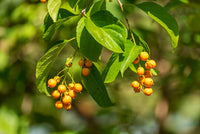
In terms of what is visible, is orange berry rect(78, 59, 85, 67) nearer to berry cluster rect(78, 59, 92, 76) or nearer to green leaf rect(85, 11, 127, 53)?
berry cluster rect(78, 59, 92, 76)

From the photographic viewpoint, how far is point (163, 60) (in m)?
2.92

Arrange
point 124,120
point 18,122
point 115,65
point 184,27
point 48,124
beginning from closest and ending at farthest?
1. point 115,65
2. point 184,27
3. point 124,120
4. point 18,122
5. point 48,124

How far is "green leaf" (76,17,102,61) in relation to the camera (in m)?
0.99

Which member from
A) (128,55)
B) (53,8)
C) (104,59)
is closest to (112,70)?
(128,55)

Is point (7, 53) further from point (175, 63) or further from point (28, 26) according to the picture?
point (175, 63)

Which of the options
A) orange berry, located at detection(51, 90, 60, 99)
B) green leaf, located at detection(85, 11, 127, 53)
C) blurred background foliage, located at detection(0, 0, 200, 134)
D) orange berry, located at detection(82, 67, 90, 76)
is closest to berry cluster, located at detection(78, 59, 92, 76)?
orange berry, located at detection(82, 67, 90, 76)

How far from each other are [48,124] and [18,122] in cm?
69

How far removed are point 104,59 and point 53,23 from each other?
1301 millimetres

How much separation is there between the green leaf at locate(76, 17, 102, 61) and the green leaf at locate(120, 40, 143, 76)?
10 centimetres

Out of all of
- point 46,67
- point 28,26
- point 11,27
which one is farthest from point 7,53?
point 46,67

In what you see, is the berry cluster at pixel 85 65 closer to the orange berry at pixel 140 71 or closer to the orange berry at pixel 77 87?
the orange berry at pixel 77 87

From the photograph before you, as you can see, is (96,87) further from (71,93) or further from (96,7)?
(96,7)

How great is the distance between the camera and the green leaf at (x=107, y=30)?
0.94 meters

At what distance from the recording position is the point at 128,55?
0.96 meters
